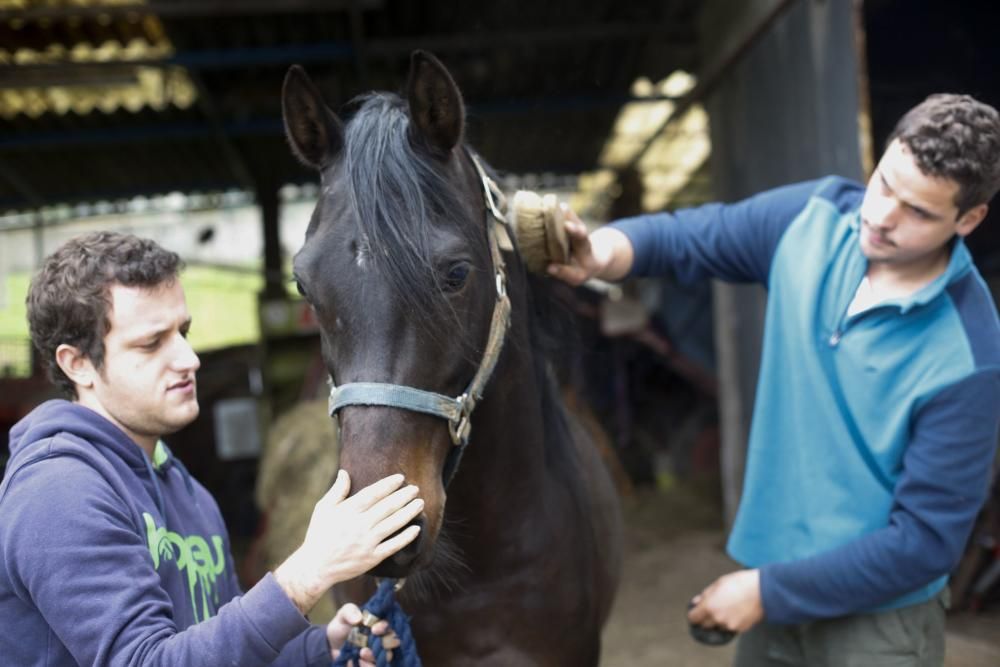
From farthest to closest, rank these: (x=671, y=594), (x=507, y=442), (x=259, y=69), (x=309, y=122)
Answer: (x=259, y=69) → (x=671, y=594) → (x=507, y=442) → (x=309, y=122)

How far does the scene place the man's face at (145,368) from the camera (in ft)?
Result: 4.67

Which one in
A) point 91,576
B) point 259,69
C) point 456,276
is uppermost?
point 259,69

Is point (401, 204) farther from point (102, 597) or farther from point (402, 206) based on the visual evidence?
point (102, 597)

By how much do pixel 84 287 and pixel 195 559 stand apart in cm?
54

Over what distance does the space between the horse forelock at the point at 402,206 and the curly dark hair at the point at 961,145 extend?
2.70 feet

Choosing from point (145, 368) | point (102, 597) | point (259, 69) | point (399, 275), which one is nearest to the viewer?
point (102, 597)

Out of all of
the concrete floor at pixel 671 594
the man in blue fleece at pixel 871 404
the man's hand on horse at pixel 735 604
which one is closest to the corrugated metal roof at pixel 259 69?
the concrete floor at pixel 671 594

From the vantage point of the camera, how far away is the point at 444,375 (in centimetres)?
140

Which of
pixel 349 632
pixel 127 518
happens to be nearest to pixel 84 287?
pixel 127 518

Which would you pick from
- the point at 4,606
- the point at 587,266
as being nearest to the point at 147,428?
the point at 4,606

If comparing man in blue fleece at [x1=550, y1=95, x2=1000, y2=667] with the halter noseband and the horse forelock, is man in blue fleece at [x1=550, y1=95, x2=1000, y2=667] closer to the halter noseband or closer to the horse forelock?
the halter noseband

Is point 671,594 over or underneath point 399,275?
underneath

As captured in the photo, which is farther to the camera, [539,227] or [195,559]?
[539,227]

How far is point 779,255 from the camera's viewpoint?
1.91 m
